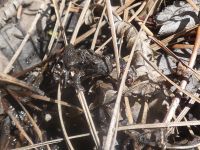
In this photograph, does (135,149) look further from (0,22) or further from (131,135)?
(0,22)

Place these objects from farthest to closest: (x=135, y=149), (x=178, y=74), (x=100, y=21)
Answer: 1. (x=100, y=21)
2. (x=178, y=74)
3. (x=135, y=149)

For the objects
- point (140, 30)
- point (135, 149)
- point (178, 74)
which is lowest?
point (135, 149)

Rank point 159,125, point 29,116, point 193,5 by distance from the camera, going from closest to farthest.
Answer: point 159,125 → point 29,116 → point 193,5

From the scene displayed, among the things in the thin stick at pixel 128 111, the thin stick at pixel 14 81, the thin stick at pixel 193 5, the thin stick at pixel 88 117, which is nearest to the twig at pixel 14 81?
the thin stick at pixel 14 81

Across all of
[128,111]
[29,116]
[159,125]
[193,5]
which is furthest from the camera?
[193,5]

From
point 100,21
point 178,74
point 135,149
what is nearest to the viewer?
point 135,149

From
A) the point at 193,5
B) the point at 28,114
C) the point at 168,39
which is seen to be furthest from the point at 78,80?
the point at 193,5

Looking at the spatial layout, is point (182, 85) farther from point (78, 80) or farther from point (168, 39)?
point (78, 80)

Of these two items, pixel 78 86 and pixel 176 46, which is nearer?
pixel 78 86

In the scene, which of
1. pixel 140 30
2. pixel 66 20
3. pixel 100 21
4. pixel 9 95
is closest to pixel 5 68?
pixel 9 95
